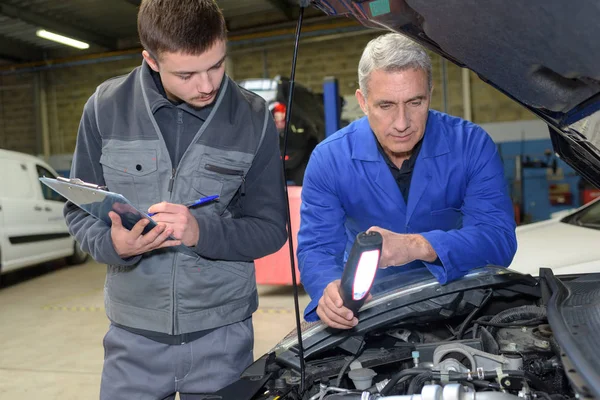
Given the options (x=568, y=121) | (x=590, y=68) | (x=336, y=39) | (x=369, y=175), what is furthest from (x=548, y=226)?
(x=336, y=39)

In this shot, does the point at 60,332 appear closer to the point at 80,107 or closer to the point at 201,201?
the point at 201,201

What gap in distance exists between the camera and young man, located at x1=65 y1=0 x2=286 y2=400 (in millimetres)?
1384

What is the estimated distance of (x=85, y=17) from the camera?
415 inches

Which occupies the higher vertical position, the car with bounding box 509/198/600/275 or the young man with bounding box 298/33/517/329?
the young man with bounding box 298/33/517/329

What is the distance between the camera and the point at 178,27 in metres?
1.33

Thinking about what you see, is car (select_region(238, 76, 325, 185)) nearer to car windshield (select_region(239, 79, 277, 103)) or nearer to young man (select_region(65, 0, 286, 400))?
car windshield (select_region(239, 79, 277, 103))

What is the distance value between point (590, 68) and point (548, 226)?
9.45 ft

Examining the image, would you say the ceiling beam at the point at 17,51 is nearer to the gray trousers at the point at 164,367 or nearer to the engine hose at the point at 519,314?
the gray trousers at the point at 164,367

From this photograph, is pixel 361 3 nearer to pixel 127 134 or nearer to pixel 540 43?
pixel 540 43

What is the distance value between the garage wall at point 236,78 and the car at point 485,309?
7.54 metres

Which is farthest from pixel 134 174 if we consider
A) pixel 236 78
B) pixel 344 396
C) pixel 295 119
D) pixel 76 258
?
pixel 236 78

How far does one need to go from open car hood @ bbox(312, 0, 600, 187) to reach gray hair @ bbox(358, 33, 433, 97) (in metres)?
0.31

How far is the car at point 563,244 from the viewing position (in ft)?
8.63

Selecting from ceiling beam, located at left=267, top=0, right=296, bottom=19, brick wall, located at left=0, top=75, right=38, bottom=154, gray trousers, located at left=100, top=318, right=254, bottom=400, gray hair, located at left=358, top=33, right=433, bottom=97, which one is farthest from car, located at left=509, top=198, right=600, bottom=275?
brick wall, located at left=0, top=75, right=38, bottom=154
